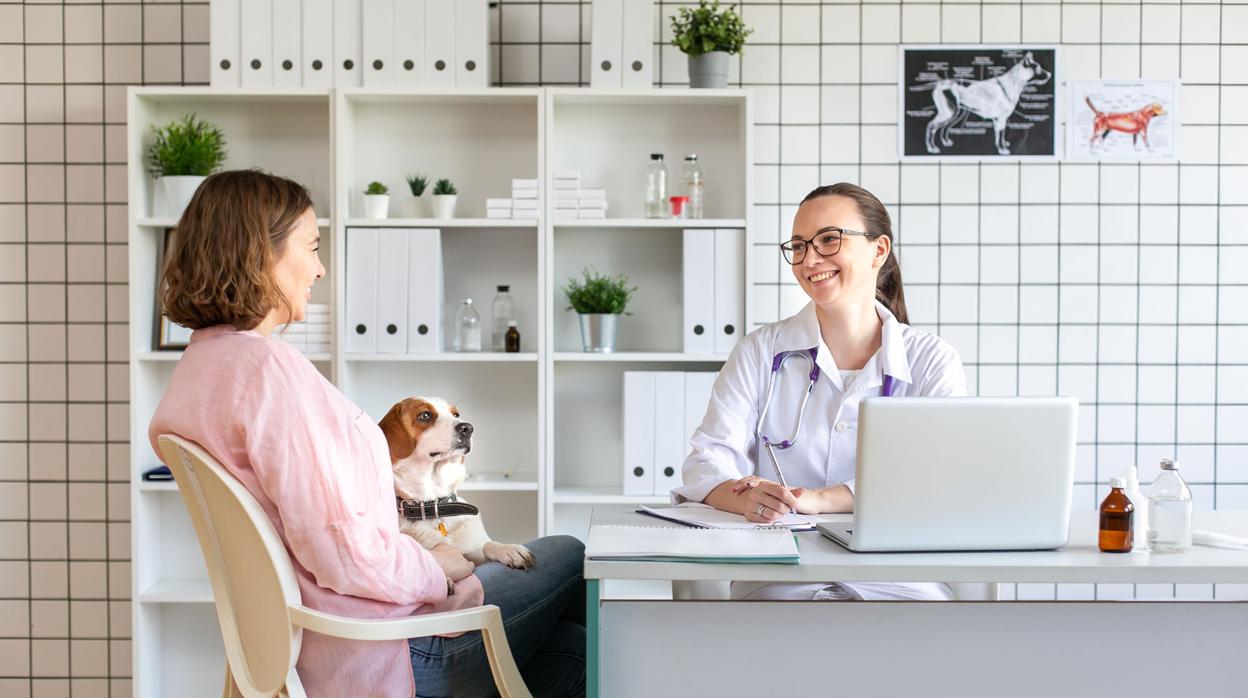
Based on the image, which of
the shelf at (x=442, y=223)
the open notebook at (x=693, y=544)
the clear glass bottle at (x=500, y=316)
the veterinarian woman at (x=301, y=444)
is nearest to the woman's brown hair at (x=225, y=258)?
the veterinarian woman at (x=301, y=444)

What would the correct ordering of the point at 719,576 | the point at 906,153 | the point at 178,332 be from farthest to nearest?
the point at 906,153
the point at 178,332
the point at 719,576

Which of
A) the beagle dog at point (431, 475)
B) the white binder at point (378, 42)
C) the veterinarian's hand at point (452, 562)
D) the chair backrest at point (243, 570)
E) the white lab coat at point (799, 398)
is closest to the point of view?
the chair backrest at point (243, 570)

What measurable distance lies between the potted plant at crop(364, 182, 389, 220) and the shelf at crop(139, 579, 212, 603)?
120cm

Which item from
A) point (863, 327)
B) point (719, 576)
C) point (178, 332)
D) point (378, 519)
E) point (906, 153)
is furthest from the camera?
point (906, 153)

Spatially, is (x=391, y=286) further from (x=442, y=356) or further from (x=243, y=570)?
(x=243, y=570)

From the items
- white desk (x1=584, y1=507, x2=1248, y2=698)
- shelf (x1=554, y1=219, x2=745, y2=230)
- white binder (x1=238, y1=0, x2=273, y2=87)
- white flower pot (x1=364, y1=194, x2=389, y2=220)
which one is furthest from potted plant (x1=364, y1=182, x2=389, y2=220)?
white desk (x1=584, y1=507, x2=1248, y2=698)

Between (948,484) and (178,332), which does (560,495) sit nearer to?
(178,332)

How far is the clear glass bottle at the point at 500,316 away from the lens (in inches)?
126

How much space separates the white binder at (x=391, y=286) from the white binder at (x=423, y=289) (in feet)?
0.05

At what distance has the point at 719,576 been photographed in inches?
55.2

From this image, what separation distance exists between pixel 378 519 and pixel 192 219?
538 millimetres

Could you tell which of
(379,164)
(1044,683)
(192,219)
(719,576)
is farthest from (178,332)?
(1044,683)

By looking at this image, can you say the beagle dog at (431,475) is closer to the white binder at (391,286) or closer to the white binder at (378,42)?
the white binder at (391,286)

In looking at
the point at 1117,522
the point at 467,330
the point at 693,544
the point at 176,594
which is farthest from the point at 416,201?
the point at 1117,522
